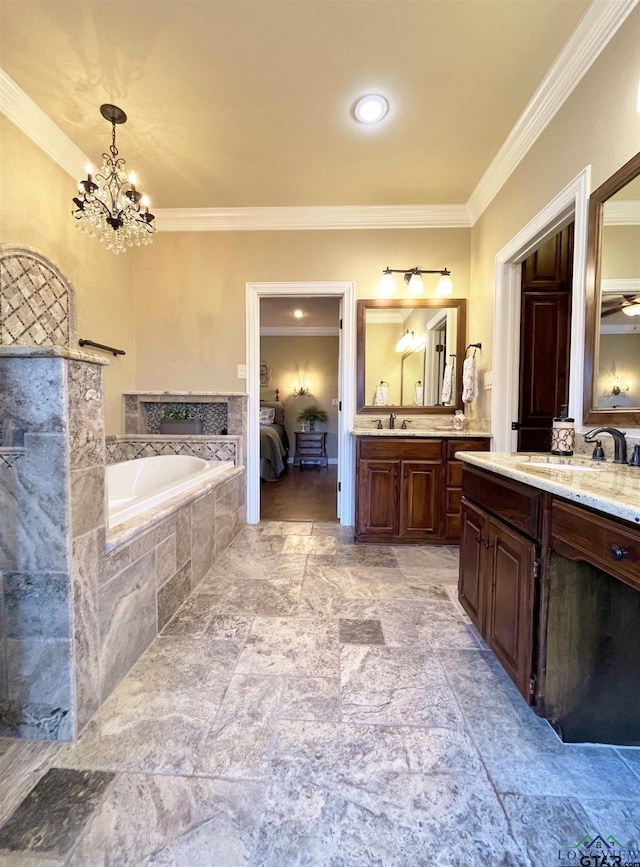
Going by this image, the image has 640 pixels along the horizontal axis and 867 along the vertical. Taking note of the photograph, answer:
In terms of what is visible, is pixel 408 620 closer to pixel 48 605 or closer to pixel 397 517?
pixel 397 517

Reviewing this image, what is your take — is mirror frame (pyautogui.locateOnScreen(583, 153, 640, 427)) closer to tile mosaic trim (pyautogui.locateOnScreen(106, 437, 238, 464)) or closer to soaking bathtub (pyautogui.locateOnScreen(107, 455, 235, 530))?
soaking bathtub (pyautogui.locateOnScreen(107, 455, 235, 530))

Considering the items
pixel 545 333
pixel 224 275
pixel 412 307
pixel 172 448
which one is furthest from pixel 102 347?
pixel 545 333

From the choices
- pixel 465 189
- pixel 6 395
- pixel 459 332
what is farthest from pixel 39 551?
pixel 465 189

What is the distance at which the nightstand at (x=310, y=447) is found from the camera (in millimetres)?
6938

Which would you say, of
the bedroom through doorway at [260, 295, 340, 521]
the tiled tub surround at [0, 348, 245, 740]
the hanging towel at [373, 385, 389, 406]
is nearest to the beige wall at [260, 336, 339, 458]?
the bedroom through doorway at [260, 295, 340, 521]

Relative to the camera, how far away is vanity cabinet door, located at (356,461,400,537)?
9.23ft

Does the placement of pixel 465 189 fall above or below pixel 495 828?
above

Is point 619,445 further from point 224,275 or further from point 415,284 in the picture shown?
point 224,275

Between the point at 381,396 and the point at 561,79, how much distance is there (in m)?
2.16

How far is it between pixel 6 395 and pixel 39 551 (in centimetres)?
47

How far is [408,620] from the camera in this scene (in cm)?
176

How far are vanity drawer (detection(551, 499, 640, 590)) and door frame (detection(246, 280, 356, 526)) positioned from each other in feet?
7.35

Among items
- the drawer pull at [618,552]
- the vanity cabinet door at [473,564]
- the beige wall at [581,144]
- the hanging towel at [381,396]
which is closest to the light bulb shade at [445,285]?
the beige wall at [581,144]

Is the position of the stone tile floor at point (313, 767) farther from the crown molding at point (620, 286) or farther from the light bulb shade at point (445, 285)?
the light bulb shade at point (445, 285)
